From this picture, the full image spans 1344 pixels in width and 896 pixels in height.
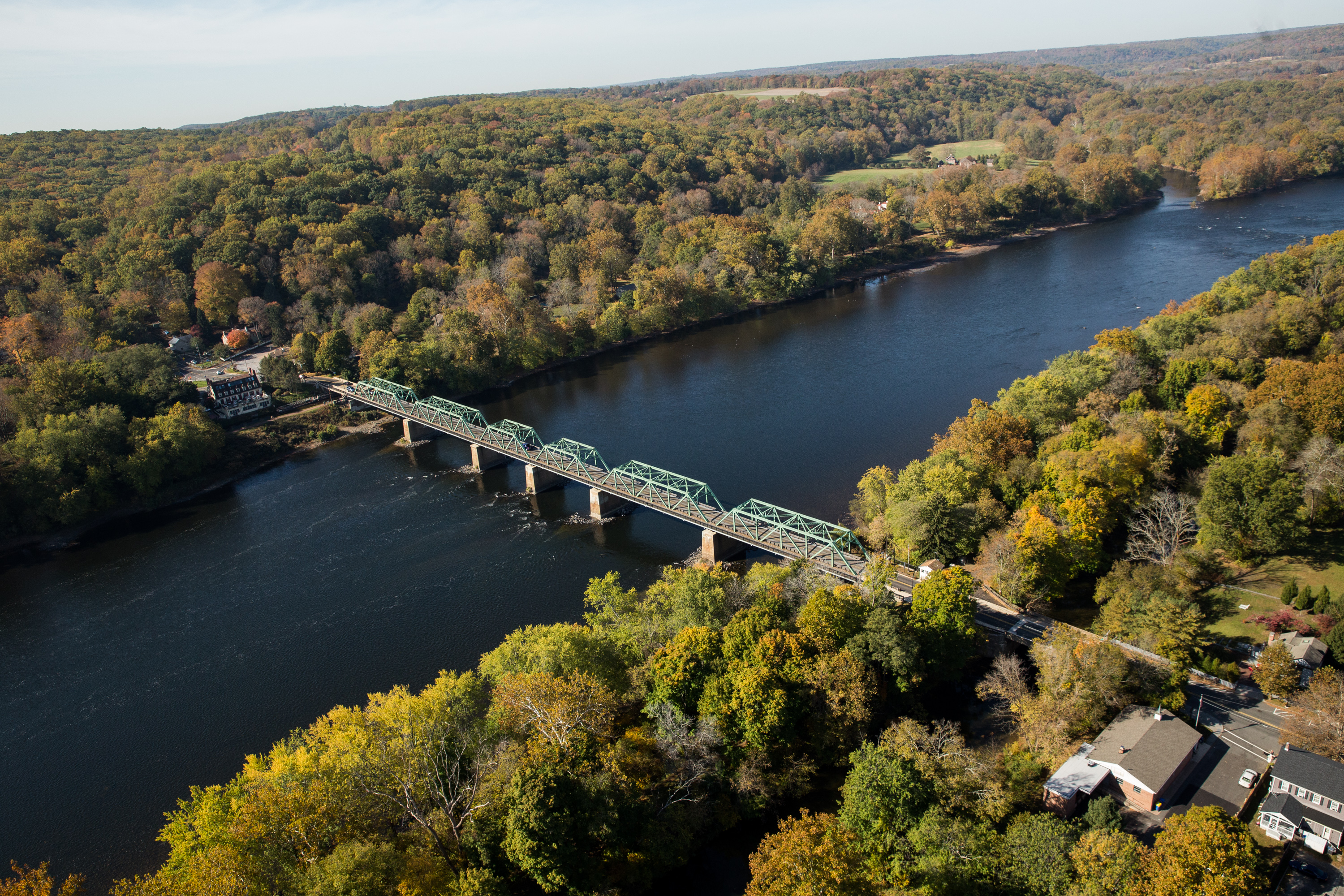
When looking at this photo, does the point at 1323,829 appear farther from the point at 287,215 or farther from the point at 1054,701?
the point at 287,215

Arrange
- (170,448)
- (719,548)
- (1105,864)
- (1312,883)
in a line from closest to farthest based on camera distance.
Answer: (1105,864)
(1312,883)
(719,548)
(170,448)

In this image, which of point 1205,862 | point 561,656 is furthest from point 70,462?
point 1205,862

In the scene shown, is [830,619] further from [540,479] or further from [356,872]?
[540,479]

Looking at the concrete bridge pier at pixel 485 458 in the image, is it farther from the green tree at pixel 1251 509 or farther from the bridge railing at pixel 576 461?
the green tree at pixel 1251 509

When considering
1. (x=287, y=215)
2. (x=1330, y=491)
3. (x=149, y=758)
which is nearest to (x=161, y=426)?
(x=149, y=758)

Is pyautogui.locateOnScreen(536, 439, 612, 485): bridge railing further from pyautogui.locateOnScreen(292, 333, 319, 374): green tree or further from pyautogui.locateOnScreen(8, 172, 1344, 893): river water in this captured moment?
pyautogui.locateOnScreen(292, 333, 319, 374): green tree

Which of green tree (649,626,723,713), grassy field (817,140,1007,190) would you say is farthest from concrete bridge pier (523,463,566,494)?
grassy field (817,140,1007,190)
